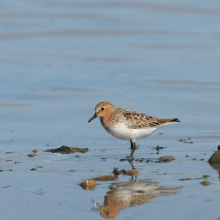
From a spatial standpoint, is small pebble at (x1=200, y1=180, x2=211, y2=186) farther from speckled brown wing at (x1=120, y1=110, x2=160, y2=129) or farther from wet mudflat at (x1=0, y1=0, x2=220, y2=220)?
speckled brown wing at (x1=120, y1=110, x2=160, y2=129)

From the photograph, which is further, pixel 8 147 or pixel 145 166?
pixel 8 147

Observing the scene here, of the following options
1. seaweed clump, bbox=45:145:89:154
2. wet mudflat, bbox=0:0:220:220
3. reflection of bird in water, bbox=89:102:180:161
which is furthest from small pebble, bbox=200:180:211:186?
seaweed clump, bbox=45:145:89:154

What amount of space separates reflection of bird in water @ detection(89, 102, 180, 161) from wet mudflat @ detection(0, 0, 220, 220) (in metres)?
0.37

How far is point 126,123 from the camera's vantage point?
9.67 meters

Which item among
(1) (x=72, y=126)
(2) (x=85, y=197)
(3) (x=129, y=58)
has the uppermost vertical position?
(3) (x=129, y=58)

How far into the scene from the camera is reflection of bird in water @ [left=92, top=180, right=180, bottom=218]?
650cm

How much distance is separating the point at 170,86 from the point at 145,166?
5.97m

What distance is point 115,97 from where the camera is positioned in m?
13.3

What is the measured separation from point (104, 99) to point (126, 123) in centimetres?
361

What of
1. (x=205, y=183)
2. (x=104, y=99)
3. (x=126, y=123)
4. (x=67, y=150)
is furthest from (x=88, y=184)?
(x=104, y=99)

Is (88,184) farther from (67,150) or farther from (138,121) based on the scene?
(138,121)

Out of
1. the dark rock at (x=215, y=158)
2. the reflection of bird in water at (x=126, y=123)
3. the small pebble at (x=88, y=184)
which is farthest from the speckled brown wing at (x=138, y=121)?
the small pebble at (x=88, y=184)

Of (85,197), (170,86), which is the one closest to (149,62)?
(170,86)

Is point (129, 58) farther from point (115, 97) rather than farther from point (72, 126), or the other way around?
point (72, 126)
